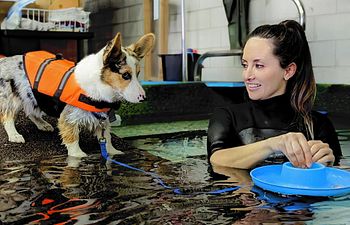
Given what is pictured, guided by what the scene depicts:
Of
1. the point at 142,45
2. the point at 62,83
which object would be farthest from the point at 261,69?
the point at 62,83

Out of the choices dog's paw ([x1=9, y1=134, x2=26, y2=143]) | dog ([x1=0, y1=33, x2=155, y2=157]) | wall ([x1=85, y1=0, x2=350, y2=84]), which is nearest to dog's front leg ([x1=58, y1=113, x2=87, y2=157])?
dog ([x1=0, y1=33, x2=155, y2=157])

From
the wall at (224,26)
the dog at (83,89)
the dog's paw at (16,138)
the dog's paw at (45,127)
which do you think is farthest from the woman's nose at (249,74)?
the wall at (224,26)

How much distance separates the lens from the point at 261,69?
66.2 inches

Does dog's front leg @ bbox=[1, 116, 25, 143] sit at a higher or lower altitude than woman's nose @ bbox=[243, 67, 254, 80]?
lower

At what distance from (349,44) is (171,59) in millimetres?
1560

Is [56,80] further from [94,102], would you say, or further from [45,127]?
[45,127]

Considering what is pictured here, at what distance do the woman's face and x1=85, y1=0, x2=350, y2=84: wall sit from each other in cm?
206

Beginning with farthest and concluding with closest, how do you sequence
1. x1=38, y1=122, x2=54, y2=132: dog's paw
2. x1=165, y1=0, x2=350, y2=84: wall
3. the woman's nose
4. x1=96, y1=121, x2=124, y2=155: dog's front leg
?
x1=165, y1=0, x2=350, y2=84: wall
x1=38, y1=122, x2=54, y2=132: dog's paw
x1=96, y1=121, x2=124, y2=155: dog's front leg
the woman's nose

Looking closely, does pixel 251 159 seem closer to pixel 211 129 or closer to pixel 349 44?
pixel 211 129

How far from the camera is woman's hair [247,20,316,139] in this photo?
1715 mm

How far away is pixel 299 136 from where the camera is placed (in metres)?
1.36

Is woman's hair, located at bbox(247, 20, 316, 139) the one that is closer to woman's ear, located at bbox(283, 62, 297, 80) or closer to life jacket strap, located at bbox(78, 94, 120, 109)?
woman's ear, located at bbox(283, 62, 297, 80)

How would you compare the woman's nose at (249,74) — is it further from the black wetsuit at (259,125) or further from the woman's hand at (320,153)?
the woman's hand at (320,153)

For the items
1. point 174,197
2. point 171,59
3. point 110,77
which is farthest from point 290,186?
point 171,59
